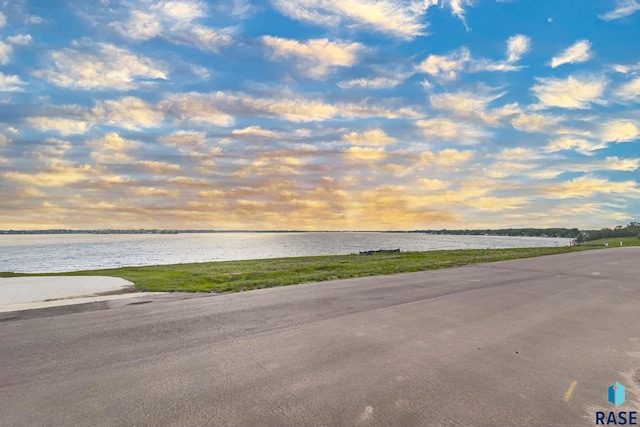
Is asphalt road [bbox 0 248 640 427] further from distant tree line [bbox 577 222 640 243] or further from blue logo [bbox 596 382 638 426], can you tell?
distant tree line [bbox 577 222 640 243]

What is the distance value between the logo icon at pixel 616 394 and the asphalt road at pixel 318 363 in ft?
0.36

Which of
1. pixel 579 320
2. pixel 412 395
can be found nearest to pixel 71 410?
pixel 412 395

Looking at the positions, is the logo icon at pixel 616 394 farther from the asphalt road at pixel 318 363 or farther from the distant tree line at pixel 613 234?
the distant tree line at pixel 613 234

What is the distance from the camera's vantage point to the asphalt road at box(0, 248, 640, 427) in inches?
179

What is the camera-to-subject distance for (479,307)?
1093cm

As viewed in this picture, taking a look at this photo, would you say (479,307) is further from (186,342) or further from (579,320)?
(186,342)

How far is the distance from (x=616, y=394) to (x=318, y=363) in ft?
14.8

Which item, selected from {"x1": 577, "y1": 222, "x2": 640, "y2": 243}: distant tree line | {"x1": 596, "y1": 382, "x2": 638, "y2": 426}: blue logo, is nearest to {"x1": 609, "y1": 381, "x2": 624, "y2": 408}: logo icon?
{"x1": 596, "y1": 382, "x2": 638, "y2": 426}: blue logo

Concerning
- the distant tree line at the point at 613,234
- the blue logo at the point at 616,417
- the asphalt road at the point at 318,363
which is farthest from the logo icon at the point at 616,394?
the distant tree line at the point at 613,234

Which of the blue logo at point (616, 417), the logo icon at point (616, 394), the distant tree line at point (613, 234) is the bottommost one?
the blue logo at point (616, 417)

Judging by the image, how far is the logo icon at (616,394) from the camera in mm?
5000

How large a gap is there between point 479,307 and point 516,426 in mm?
7159

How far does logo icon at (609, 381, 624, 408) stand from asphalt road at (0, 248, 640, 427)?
0.36ft

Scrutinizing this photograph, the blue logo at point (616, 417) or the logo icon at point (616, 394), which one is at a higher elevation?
the logo icon at point (616, 394)
